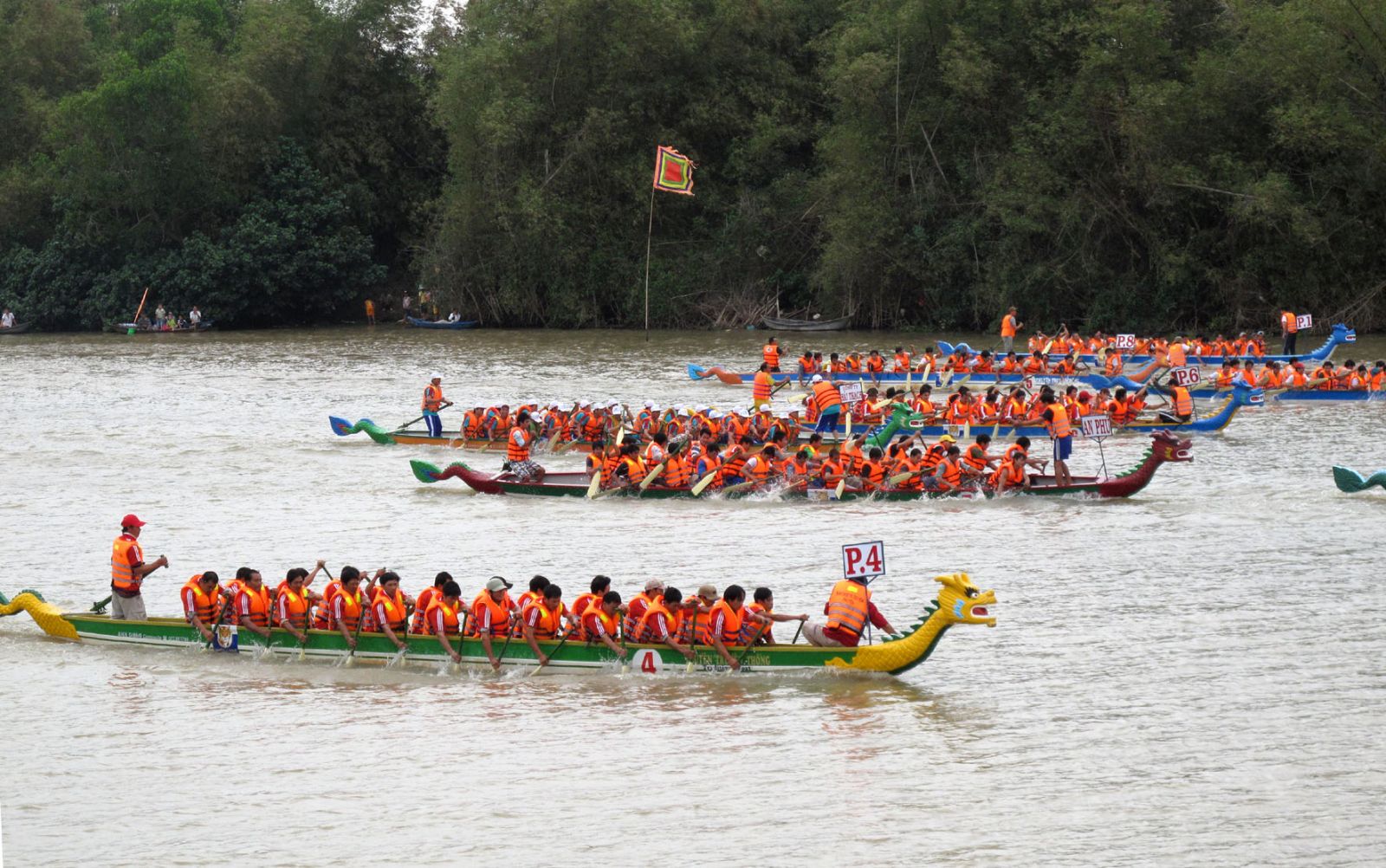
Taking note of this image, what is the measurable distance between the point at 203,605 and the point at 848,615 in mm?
6065

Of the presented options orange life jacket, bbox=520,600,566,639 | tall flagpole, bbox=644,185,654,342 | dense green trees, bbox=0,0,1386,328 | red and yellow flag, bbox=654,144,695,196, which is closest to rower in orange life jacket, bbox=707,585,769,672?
orange life jacket, bbox=520,600,566,639

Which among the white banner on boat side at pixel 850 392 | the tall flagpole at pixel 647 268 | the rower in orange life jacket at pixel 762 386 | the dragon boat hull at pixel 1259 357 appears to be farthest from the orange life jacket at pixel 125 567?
the tall flagpole at pixel 647 268

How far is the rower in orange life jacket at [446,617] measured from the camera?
14148 millimetres

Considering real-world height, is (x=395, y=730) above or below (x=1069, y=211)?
below

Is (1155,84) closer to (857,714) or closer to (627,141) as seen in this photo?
(627,141)

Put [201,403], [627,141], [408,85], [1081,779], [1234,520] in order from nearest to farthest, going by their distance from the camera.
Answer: [1081,779], [1234,520], [201,403], [627,141], [408,85]

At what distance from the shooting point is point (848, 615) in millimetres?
13375

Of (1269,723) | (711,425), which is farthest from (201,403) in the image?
(1269,723)

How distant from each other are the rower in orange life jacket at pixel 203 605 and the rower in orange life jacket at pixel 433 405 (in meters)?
12.0

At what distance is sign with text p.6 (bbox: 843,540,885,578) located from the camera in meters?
13.3

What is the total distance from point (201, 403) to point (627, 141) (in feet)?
69.4

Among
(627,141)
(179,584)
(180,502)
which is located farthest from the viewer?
(627,141)

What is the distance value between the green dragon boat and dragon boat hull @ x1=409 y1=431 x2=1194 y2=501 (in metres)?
6.77

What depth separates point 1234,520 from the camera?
65.1ft
